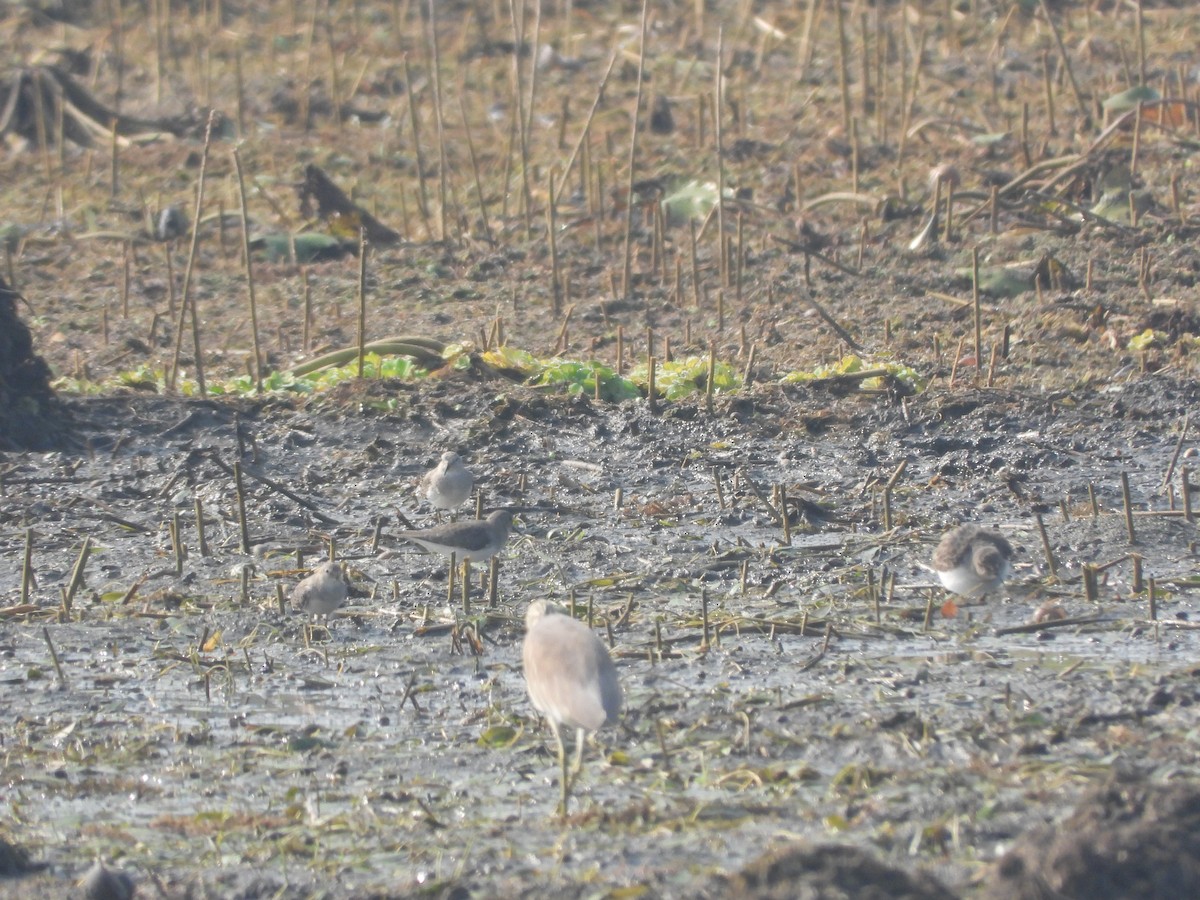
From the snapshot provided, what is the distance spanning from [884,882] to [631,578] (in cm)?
365

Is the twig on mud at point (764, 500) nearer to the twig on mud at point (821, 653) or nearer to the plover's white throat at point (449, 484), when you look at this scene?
the plover's white throat at point (449, 484)

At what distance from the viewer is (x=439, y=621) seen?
7.08 metres

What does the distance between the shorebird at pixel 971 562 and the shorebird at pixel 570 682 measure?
2.00m

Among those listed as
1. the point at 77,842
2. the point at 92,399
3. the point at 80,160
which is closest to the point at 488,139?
the point at 80,160

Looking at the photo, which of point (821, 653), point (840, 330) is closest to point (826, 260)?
point (840, 330)

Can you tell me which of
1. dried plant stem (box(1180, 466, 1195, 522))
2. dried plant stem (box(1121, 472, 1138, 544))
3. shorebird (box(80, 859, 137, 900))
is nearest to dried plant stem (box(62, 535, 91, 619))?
shorebird (box(80, 859, 137, 900))

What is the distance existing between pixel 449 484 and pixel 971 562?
2.54 meters

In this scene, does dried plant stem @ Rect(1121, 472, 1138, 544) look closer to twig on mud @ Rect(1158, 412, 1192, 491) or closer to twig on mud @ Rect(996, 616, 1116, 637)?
twig on mud @ Rect(1158, 412, 1192, 491)

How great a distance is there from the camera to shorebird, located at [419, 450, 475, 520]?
8195mm

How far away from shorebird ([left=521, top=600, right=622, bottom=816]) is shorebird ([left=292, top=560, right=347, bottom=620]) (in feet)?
5.10

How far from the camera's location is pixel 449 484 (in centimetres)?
820

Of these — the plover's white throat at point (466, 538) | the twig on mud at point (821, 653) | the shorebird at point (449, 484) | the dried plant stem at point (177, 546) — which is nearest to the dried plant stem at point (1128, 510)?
the twig on mud at point (821, 653)

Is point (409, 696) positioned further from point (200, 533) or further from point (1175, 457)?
point (1175, 457)

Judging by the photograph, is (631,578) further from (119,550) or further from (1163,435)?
(1163,435)
